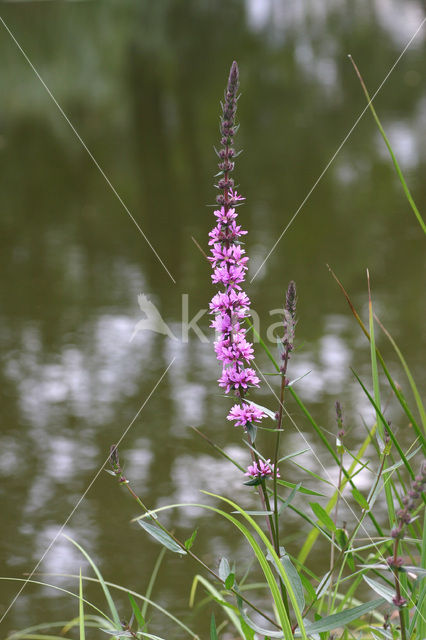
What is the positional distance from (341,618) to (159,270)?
4350 millimetres

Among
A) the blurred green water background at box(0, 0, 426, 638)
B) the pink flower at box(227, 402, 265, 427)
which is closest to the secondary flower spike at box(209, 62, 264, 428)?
the pink flower at box(227, 402, 265, 427)

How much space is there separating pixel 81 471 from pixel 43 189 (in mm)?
4852

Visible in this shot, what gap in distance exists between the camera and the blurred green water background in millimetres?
3182

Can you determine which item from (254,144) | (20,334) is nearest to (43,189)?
(254,144)

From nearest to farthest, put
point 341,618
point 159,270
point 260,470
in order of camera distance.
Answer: point 341,618 → point 260,470 → point 159,270

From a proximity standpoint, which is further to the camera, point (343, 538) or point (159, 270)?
point (159, 270)

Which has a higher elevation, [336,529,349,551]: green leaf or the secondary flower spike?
the secondary flower spike

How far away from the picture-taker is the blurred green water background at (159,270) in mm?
3182

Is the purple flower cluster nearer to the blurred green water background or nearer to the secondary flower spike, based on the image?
the secondary flower spike

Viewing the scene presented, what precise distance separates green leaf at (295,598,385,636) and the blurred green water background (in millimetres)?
490

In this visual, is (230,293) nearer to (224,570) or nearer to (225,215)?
(225,215)

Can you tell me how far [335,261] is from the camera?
5.46 meters

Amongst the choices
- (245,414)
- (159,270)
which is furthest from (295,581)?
(159,270)

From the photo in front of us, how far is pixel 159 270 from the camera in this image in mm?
5508
